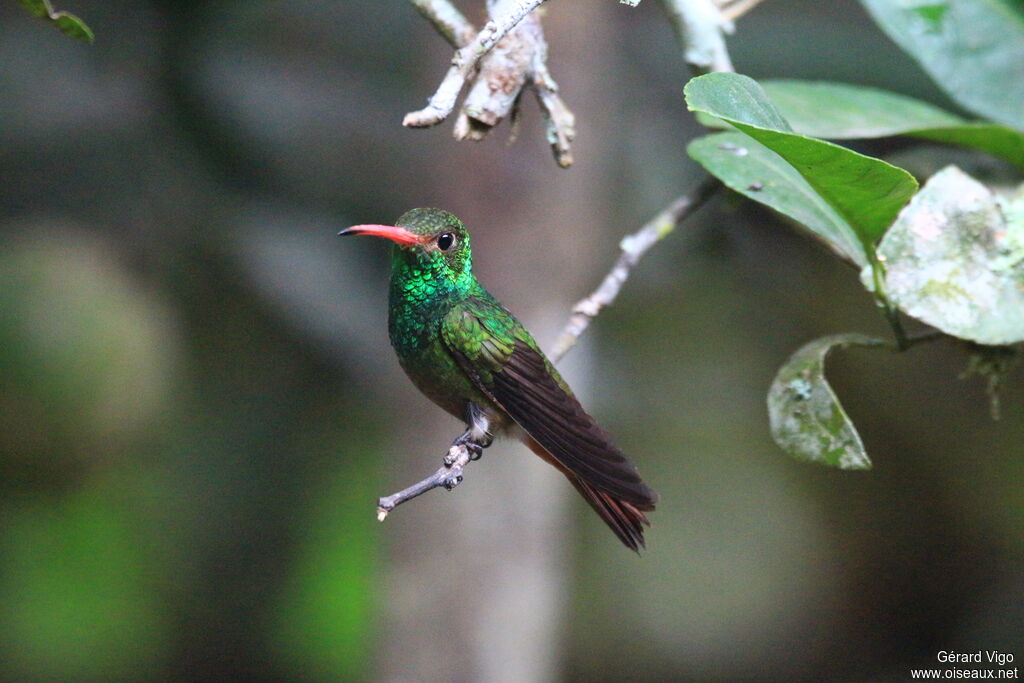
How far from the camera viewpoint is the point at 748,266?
4.46 m

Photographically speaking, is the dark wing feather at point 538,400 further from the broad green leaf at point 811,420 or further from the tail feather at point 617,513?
the broad green leaf at point 811,420

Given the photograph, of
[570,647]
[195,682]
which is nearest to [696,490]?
[570,647]

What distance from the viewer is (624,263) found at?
186 cm

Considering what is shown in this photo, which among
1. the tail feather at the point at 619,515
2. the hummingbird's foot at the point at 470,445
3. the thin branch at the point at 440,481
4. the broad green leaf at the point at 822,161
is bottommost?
the tail feather at the point at 619,515

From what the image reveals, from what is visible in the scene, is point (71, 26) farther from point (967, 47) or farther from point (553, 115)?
point (967, 47)

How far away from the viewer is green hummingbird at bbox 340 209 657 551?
1.52m

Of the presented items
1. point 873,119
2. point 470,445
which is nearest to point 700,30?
point 873,119

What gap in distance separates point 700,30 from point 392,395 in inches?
78.4

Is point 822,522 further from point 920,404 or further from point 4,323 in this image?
point 4,323

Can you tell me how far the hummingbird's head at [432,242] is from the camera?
61.4 inches

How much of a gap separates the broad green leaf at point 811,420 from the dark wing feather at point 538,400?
1.00ft

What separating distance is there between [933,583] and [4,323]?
408cm

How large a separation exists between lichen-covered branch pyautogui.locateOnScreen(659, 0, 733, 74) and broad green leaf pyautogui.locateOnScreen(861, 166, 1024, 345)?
0.51 metres

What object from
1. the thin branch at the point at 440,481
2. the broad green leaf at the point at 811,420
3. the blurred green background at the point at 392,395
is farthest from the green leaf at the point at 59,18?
the blurred green background at the point at 392,395
